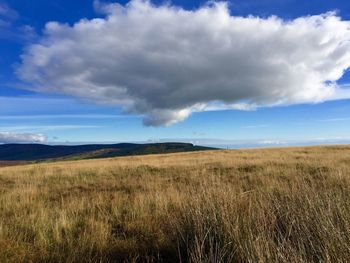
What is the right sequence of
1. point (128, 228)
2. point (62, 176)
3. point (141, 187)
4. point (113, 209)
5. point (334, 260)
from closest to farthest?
point (334, 260) → point (128, 228) → point (113, 209) → point (141, 187) → point (62, 176)

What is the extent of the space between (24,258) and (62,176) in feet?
40.5

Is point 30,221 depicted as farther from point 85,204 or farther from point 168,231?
point 168,231

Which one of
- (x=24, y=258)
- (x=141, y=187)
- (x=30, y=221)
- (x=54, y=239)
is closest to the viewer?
(x=24, y=258)

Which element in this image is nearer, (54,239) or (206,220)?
(206,220)

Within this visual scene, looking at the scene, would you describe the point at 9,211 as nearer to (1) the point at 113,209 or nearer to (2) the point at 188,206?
(1) the point at 113,209

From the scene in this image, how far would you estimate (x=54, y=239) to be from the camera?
198 inches

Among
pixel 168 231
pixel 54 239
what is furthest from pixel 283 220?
pixel 54 239

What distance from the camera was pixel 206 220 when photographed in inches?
179

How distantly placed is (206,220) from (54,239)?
2.61 m

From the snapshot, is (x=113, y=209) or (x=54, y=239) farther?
(x=113, y=209)

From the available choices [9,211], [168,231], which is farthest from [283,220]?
[9,211]

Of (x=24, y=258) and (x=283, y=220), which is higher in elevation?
(x=283, y=220)

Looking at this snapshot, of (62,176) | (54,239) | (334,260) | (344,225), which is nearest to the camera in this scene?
(334,260)

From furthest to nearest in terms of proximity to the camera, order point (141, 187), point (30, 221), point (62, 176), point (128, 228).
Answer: point (62, 176) < point (141, 187) < point (30, 221) < point (128, 228)
